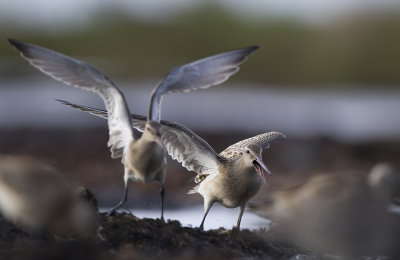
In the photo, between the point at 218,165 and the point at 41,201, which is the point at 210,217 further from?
the point at 41,201

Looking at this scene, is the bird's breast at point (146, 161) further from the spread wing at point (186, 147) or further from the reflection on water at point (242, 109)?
the reflection on water at point (242, 109)

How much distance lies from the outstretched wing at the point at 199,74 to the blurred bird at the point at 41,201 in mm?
1828

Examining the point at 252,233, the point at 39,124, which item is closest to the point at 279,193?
the point at 252,233

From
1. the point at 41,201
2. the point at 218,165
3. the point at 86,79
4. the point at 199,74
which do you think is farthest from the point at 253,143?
the point at 41,201

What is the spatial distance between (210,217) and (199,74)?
233 cm

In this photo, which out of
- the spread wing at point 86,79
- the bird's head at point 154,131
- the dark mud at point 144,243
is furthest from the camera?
the spread wing at point 86,79

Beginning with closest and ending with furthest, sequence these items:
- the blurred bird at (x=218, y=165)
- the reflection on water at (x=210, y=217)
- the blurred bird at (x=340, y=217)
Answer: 1. the blurred bird at (x=218, y=165)
2. the blurred bird at (x=340, y=217)
3. the reflection on water at (x=210, y=217)

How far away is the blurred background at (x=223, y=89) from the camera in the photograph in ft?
51.6

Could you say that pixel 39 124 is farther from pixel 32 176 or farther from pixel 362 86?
pixel 362 86

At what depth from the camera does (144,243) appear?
26.1ft

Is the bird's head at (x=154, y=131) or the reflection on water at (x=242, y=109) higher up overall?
the bird's head at (x=154, y=131)

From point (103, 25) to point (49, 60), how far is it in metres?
33.1

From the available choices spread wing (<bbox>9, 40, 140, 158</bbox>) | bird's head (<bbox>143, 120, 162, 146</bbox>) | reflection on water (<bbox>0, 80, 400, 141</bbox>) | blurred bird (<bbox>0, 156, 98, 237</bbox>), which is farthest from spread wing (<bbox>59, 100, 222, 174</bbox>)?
reflection on water (<bbox>0, 80, 400, 141</bbox>)

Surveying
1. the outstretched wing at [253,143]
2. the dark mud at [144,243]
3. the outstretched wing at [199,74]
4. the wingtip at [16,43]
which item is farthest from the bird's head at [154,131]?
the wingtip at [16,43]
